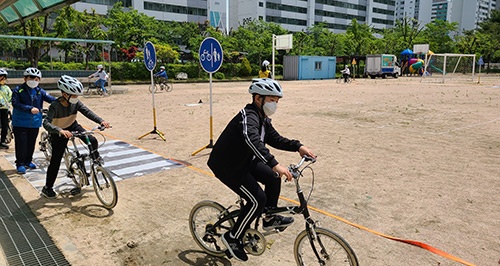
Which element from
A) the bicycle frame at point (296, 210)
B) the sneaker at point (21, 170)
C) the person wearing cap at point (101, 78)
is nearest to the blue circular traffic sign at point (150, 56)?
the sneaker at point (21, 170)

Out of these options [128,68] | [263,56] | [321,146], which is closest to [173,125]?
[321,146]

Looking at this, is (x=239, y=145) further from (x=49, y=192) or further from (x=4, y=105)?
(x=4, y=105)

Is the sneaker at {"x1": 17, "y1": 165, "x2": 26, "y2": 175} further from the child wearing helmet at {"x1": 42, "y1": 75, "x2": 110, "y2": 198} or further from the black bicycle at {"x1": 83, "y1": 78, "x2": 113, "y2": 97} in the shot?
the black bicycle at {"x1": 83, "y1": 78, "x2": 113, "y2": 97}

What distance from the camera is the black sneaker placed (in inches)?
128

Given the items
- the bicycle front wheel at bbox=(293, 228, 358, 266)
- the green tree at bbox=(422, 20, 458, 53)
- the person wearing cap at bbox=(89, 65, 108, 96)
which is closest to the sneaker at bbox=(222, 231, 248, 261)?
the bicycle front wheel at bbox=(293, 228, 358, 266)

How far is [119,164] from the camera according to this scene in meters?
7.00

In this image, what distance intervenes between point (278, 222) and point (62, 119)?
331 centimetres

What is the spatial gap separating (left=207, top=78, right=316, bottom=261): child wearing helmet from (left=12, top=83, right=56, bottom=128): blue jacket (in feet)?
13.9

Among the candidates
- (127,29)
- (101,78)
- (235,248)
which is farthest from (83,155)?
(127,29)

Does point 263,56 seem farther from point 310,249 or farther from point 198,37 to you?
point 310,249

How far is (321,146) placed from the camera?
8.52 metres

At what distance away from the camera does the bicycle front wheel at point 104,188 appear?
15.5ft

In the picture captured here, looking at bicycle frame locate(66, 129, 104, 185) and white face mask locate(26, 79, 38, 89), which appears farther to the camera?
white face mask locate(26, 79, 38, 89)

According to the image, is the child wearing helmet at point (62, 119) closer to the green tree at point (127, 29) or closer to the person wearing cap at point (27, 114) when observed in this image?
the person wearing cap at point (27, 114)
